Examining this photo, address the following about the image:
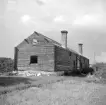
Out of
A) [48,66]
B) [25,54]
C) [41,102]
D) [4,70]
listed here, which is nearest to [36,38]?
[25,54]

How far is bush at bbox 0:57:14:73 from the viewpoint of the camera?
28.5 metres

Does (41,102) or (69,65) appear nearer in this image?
(41,102)

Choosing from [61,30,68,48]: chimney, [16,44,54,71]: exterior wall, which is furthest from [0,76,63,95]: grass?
[61,30,68,48]: chimney

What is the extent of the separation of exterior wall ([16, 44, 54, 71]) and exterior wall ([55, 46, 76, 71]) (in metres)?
0.99

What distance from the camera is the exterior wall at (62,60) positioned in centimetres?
2719

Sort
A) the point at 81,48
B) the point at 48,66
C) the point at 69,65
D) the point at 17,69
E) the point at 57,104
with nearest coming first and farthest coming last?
the point at 57,104
the point at 48,66
the point at 17,69
the point at 69,65
the point at 81,48

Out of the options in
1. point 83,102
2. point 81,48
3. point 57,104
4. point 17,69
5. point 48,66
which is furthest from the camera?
point 81,48

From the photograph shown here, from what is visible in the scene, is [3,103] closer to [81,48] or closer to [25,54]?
[25,54]

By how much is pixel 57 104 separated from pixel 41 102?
86 cm

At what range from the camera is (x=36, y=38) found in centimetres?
2777

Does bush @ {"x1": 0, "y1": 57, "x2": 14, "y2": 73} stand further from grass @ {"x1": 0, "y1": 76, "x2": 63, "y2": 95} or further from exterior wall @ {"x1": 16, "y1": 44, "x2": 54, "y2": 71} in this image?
grass @ {"x1": 0, "y1": 76, "x2": 63, "y2": 95}

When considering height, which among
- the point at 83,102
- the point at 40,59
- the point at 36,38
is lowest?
the point at 83,102

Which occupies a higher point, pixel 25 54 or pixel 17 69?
pixel 25 54

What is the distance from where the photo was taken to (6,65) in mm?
29109
